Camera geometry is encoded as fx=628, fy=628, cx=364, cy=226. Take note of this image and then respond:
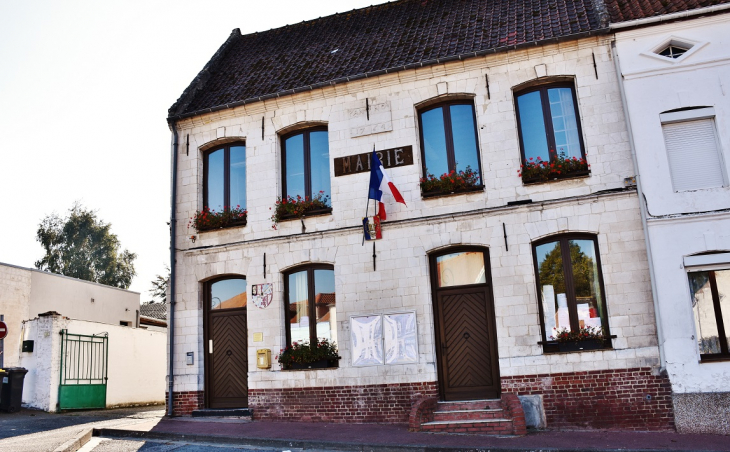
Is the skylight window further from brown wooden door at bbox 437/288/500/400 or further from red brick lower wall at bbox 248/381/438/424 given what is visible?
red brick lower wall at bbox 248/381/438/424

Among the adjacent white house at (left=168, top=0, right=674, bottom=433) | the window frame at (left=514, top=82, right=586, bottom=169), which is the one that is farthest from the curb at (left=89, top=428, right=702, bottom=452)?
the window frame at (left=514, top=82, right=586, bottom=169)

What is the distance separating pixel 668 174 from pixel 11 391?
1458cm

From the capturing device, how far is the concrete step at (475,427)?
10.4 meters

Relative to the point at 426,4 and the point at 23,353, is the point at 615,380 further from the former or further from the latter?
the point at 23,353

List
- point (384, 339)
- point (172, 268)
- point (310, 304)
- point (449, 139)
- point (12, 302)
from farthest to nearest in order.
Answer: point (12, 302)
point (172, 268)
point (310, 304)
point (449, 139)
point (384, 339)

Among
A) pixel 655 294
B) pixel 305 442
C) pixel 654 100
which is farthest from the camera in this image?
pixel 654 100

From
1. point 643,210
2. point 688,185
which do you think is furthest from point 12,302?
point 688,185

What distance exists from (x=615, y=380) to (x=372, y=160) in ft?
19.8

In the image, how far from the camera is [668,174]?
36.6ft

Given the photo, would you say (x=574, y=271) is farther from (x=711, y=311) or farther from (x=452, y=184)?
(x=452, y=184)

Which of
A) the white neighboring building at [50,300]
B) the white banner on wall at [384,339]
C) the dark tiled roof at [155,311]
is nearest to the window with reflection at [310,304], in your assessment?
the white banner on wall at [384,339]

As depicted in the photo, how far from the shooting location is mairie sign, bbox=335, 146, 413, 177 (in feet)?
42.3

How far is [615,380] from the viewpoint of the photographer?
1088 centimetres

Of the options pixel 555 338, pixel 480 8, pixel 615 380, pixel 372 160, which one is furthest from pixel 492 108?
pixel 615 380
